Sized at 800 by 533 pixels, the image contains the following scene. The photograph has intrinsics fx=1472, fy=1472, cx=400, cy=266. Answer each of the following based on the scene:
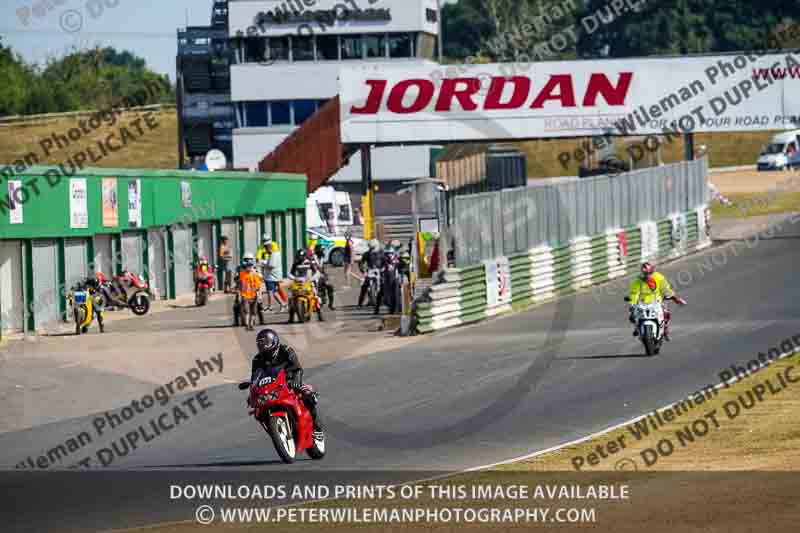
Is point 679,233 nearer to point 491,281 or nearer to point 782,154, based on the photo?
point 491,281

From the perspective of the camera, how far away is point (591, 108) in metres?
48.2

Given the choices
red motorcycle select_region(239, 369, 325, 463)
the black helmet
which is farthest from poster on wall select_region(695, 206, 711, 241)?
the black helmet

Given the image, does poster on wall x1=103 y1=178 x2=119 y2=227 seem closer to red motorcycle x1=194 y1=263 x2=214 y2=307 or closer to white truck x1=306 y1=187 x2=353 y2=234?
red motorcycle x1=194 y1=263 x2=214 y2=307

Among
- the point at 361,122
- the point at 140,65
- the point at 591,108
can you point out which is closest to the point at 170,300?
the point at 361,122

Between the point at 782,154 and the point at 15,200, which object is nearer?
the point at 15,200

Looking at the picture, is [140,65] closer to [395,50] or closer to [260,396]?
[395,50]

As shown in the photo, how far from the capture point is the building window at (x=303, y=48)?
7256cm

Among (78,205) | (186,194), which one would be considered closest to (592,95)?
(186,194)

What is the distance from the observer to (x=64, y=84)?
105250 mm

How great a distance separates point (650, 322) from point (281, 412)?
10654mm

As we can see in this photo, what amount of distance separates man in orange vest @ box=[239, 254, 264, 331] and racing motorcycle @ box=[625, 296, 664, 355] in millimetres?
9362

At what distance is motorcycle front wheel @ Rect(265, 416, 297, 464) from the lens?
15.0 m

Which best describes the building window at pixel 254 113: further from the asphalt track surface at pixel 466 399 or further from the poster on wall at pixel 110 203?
the asphalt track surface at pixel 466 399

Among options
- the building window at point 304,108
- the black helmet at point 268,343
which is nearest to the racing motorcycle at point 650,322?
the black helmet at point 268,343
